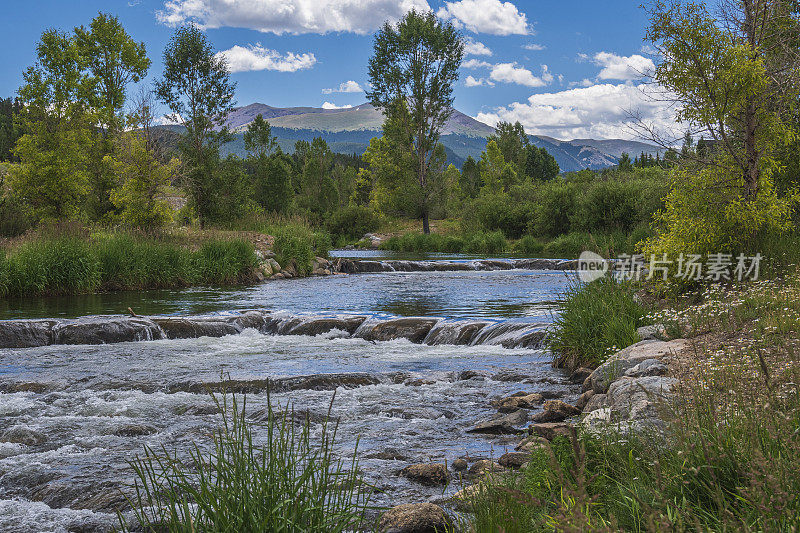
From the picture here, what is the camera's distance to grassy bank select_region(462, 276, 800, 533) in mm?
2092

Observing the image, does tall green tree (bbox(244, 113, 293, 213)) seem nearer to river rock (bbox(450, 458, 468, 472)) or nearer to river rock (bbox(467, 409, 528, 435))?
river rock (bbox(467, 409, 528, 435))

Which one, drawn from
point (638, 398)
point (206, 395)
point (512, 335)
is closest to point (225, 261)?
point (512, 335)

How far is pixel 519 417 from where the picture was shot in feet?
19.0

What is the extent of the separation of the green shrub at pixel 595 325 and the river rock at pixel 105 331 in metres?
7.58

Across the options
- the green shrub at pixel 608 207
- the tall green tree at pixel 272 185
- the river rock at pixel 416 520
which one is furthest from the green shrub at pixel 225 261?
the tall green tree at pixel 272 185

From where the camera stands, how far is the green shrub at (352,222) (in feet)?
162

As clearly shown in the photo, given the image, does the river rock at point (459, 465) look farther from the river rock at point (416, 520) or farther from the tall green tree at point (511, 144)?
the tall green tree at point (511, 144)

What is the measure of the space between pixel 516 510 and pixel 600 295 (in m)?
6.00

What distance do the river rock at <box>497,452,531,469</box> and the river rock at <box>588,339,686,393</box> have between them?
1.92 metres

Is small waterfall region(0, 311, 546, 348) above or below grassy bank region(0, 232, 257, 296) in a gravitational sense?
below

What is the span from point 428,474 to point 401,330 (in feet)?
23.1

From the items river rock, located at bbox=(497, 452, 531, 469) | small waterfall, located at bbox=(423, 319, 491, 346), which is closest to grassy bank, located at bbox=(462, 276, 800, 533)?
river rock, located at bbox=(497, 452, 531, 469)

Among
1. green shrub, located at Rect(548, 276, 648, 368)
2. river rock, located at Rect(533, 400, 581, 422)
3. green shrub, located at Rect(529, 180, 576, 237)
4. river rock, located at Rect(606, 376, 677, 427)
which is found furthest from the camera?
green shrub, located at Rect(529, 180, 576, 237)

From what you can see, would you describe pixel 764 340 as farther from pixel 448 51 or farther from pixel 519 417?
pixel 448 51
